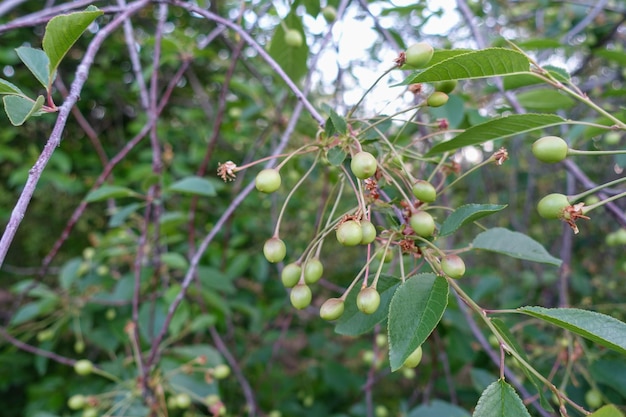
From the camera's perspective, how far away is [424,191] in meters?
0.80

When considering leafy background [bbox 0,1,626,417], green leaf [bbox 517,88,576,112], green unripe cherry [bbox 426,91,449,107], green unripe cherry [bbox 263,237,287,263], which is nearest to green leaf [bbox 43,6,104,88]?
leafy background [bbox 0,1,626,417]

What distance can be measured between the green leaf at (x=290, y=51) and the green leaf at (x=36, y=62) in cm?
76

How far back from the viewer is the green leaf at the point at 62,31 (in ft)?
2.45

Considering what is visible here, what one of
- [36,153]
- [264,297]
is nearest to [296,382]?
[264,297]

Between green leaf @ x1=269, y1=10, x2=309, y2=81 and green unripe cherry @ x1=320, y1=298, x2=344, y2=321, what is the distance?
955mm

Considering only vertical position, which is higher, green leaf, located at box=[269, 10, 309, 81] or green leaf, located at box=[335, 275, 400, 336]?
green leaf, located at box=[269, 10, 309, 81]

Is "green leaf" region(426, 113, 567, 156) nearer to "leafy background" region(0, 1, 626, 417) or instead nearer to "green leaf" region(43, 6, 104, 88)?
"leafy background" region(0, 1, 626, 417)

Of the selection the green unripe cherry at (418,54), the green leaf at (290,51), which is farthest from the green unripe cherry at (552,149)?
the green leaf at (290,51)

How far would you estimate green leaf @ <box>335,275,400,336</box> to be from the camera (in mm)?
860

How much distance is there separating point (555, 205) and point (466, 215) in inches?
6.6

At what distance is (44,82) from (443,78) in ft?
2.21

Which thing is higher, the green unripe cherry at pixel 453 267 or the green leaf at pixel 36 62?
the green leaf at pixel 36 62

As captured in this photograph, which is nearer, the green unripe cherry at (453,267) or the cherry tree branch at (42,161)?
the cherry tree branch at (42,161)

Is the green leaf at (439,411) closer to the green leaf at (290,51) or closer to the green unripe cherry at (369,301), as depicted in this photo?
the green unripe cherry at (369,301)
